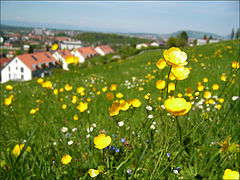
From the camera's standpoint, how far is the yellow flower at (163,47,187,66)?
28.7 inches

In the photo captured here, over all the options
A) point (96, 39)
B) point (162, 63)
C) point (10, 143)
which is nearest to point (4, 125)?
point (10, 143)

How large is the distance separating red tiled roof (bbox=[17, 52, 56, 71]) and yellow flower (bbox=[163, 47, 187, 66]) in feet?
110

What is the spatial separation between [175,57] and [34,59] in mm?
35820

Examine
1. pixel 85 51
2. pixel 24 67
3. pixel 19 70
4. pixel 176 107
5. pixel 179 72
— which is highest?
pixel 85 51

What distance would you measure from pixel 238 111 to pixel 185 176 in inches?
48.8

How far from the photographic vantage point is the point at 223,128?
1741 mm

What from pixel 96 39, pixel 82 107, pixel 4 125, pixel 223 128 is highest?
pixel 96 39

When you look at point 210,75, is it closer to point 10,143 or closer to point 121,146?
point 121,146

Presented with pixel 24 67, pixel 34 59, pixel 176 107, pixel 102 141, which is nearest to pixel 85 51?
pixel 34 59

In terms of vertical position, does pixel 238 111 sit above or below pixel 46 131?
above

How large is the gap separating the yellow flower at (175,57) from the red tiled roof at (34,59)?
Answer: 3365cm

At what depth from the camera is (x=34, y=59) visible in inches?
1259

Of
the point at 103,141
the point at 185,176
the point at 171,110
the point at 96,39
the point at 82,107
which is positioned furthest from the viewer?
the point at 96,39

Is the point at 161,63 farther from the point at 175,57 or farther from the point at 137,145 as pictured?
the point at 137,145
